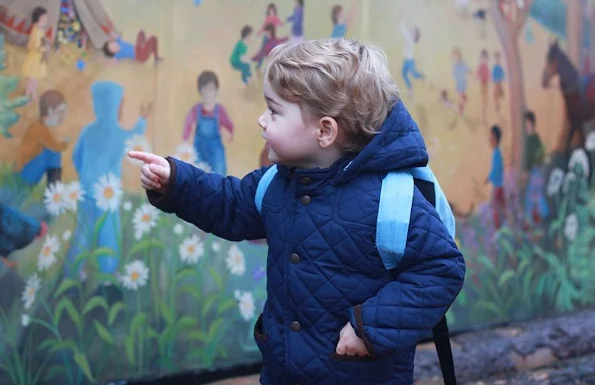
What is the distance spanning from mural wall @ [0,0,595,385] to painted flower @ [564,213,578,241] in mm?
347

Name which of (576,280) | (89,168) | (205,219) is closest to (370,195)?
(205,219)

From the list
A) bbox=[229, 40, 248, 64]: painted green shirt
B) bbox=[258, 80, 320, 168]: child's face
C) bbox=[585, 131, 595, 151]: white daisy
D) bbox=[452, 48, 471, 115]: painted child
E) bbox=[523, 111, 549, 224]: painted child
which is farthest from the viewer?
bbox=[585, 131, 595, 151]: white daisy

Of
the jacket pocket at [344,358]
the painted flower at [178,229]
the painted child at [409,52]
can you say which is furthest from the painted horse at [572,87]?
the jacket pocket at [344,358]

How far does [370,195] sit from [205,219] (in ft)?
1.69

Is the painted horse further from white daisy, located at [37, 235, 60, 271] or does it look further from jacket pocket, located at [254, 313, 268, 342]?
jacket pocket, located at [254, 313, 268, 342]

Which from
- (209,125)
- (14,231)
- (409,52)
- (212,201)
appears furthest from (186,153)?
(212,201)

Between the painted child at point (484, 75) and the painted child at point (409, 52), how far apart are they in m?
0.49

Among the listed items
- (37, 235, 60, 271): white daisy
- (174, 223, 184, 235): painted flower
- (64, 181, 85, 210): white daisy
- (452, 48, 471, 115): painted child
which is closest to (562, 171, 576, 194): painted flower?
(452, 48, 471, 115): painted child

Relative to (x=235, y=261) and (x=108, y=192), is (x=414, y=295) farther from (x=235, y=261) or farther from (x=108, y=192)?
(x=235, y=261)

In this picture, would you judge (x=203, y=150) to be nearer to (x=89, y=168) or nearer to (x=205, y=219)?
(x=89, y=168)

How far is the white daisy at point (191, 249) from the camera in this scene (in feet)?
14.2

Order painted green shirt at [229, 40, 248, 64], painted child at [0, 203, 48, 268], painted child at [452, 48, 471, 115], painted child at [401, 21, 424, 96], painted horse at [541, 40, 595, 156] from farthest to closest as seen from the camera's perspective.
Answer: painted horse at [541, 40, 595, 156] → painted child at [452, 48, 471, 115] → painted child at [401, 21, 424, 96] → painted green shirt at [229, 40, 248, 64] → painted child at [0, 203, 48, 268]

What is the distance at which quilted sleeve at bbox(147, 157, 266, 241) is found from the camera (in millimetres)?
2688

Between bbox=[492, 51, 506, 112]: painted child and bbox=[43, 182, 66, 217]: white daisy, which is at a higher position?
bbox=[492, 51, 506, 112]: painted child
